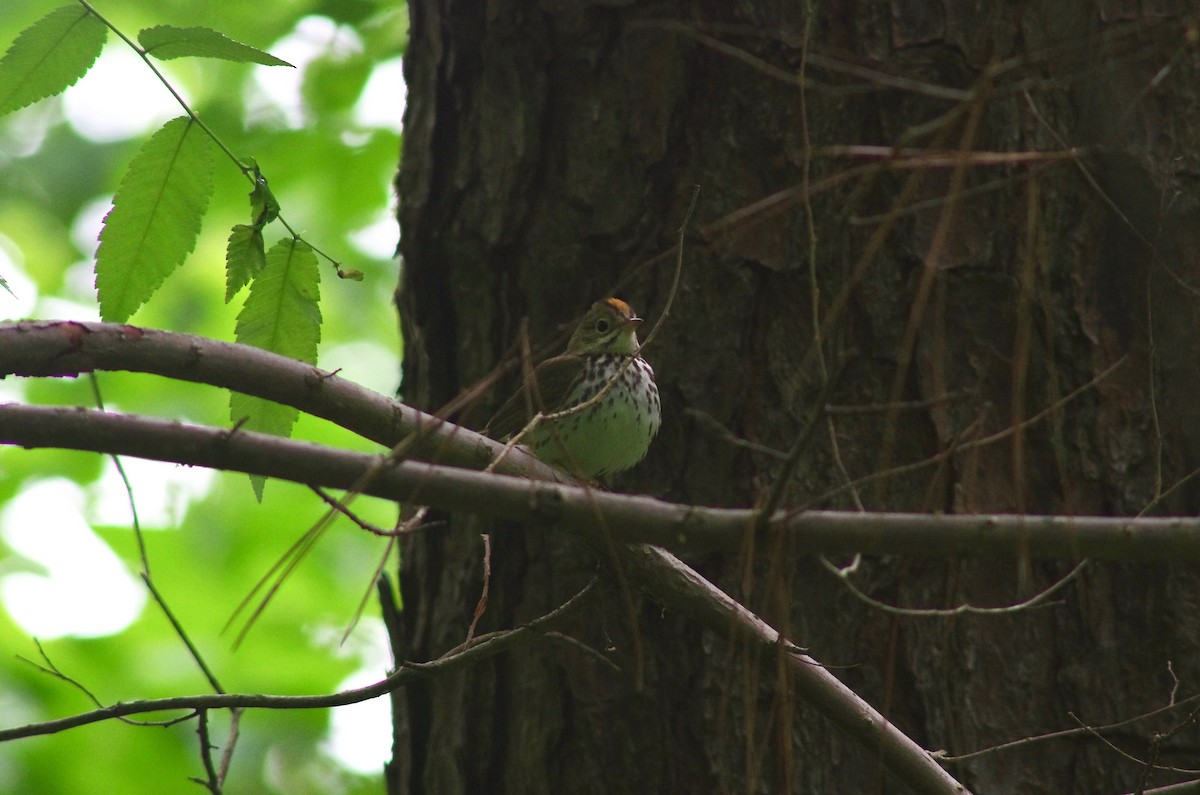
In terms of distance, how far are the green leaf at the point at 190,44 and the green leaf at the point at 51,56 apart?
0.35 ft

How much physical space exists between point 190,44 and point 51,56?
286mm

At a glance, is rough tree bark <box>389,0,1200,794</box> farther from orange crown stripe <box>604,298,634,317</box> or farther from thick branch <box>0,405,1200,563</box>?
thick branch <box>0,405,1200,563</box>

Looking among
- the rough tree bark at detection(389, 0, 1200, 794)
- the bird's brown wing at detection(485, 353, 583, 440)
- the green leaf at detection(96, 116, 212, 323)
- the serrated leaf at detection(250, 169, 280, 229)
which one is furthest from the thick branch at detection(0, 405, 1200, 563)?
the bird's brown wing at detection(485, 353, 583, 440)

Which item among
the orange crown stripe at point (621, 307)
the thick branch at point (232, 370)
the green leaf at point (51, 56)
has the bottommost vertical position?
the thick branch at point (232, 370)

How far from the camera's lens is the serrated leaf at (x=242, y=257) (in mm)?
2311

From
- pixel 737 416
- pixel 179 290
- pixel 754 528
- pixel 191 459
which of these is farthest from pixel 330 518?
pixel 179 290

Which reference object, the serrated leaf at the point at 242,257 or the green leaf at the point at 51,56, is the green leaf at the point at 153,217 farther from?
the green leaf at the point at 51,56

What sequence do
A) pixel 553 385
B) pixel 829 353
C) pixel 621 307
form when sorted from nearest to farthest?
pixel 829 353
pixel 621 307
pixel 553 385

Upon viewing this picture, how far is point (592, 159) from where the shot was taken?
3529 mm

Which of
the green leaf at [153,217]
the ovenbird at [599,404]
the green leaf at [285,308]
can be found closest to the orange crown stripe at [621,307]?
the ovenbird at [599,404]

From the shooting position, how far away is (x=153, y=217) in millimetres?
2293

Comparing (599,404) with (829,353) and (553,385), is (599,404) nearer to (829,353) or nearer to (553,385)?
(829,353)

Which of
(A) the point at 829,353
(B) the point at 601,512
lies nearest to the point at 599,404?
(A) the point at 829,353

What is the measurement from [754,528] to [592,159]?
2142mm
